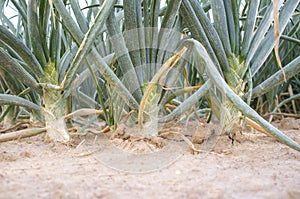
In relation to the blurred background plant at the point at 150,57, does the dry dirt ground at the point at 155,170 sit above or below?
below

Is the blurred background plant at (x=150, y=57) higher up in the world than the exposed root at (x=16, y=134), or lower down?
higher up

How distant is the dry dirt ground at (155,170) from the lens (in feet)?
1.48

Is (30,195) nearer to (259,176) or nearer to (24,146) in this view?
(259,176)

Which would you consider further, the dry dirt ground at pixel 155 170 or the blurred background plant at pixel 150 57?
the blurred background plant at pixel 150 57

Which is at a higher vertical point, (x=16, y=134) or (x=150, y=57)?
(x=150, y=57)

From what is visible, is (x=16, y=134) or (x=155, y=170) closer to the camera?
(x=155, y=170)

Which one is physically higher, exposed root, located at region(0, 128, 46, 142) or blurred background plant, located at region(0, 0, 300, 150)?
blurred background plant, located at region(0, 0, 300, 150)

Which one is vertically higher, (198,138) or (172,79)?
(172,79)

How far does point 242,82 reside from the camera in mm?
868

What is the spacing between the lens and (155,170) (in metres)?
0.58

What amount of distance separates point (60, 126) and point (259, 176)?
1.59 feet

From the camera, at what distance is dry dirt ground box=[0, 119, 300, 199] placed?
451mm

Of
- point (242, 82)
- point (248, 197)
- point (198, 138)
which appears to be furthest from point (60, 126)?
point (248, 197)

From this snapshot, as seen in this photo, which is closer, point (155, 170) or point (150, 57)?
point (155, 170)
